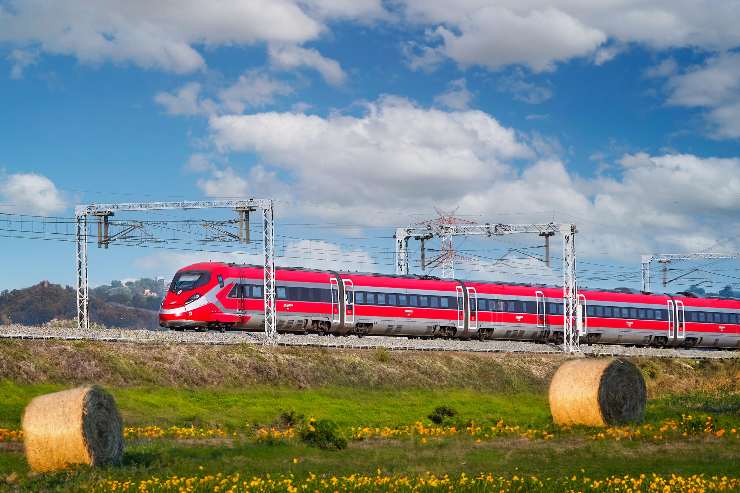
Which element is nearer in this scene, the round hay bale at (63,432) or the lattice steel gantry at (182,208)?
the round hay bale at (63,432)

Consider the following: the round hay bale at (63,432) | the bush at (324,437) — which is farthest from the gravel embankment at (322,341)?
the round hay bale at (63,432)

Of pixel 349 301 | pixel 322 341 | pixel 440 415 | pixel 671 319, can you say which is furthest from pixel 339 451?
pixel 671 319

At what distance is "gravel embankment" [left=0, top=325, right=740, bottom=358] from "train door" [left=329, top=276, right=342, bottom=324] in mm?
1313

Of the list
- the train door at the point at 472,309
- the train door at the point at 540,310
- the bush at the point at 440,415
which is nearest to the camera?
the bush at the point at 440,415

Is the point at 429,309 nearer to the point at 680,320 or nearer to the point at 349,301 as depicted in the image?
the point at 349,301

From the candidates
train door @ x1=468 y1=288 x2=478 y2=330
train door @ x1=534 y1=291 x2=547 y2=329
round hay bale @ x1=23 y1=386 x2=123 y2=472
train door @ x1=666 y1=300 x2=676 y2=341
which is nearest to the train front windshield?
train door @ x1=468 y1=288 x2=478 y2=330

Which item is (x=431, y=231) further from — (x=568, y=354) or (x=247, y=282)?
(x=247, y=282)

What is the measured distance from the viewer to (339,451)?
24.4 m

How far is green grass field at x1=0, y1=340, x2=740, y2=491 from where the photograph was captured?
2009 centimetres

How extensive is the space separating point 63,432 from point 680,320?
194 ft

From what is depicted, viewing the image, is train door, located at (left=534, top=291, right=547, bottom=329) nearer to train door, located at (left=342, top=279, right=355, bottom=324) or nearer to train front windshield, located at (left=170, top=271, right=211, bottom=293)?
train door, located at (left=342, top=279, right=355, bottom=324)

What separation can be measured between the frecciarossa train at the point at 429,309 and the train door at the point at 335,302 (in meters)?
0.06

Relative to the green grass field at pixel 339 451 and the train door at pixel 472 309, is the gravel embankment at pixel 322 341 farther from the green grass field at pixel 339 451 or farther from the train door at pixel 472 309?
the green grass field at pixel 339 451

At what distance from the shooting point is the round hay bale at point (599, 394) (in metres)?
28.3
